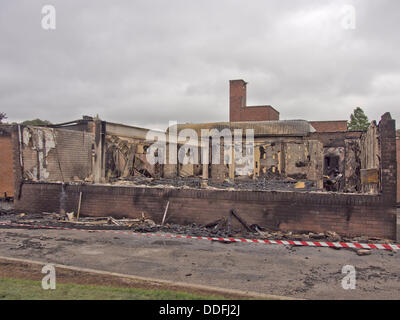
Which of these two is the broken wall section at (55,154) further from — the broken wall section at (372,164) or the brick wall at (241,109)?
the brick wall at (241,109)

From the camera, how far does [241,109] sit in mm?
40969


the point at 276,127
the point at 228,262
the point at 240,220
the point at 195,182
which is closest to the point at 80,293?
the point at 228,262

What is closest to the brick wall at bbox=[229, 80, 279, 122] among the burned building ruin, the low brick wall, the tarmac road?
the burned building ruin

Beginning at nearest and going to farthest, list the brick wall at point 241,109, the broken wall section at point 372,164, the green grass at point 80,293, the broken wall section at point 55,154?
1. the green grass at point 80,293
2. the broken wall section at point 372,164
3. the broken wall section at point 55,154
4. the brick wall at point 241,109

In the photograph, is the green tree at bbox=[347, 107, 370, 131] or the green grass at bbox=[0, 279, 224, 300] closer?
the green grass at bbox=[0, 279, 224, 300]

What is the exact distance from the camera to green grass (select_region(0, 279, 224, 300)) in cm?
428

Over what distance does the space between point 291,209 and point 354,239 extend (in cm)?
151

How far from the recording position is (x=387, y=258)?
6730 millimetres

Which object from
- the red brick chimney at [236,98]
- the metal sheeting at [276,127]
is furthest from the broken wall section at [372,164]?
the red brick chimney at [236,98]

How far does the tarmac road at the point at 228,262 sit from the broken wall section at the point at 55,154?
4769 millimetres

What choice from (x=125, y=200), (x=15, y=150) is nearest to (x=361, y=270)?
(x=125, y=200)

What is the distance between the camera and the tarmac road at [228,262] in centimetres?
517

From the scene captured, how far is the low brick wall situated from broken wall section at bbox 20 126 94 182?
1441 mm

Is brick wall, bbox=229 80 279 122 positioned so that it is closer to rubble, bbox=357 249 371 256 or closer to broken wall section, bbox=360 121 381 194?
broken wall section, bbox=360 121 381 194
